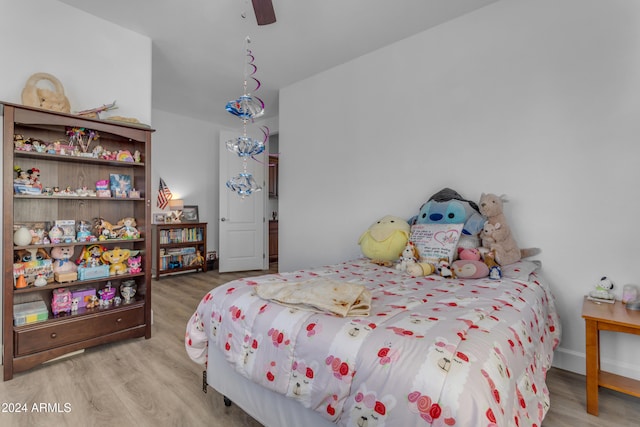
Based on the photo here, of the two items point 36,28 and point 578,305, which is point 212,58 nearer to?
point 36,28

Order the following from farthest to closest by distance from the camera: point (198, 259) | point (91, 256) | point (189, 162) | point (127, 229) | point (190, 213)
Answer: point (189, 162) < point (190, 213) < point (198, 259) < point (127, 229) < point (91, 256)

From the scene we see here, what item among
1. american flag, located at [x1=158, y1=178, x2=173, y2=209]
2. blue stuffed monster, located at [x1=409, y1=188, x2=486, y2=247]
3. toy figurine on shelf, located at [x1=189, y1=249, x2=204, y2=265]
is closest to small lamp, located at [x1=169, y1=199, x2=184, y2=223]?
american flag, located at [x1=158, y1=178, x2=173, y2=209]

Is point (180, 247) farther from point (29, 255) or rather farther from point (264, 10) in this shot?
point (264, 10)

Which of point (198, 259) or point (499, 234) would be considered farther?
point (198, 259)

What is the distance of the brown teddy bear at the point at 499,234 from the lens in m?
2.17

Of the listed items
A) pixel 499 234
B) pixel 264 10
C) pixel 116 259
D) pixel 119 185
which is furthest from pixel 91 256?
pixel 499 234

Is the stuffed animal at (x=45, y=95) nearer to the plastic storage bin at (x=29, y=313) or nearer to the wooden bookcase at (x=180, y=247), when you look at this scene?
the plastic storage bin at (x=29, y=313)

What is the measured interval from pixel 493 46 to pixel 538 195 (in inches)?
49.5

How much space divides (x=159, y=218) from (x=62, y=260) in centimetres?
287

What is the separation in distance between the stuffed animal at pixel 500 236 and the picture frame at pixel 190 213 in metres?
4.75

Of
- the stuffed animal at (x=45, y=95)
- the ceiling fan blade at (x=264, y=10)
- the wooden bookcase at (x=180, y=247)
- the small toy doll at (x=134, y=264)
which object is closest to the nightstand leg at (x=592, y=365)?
the ceiling fan blade at (x=264, y=10)

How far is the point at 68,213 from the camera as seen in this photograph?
8.39 ft

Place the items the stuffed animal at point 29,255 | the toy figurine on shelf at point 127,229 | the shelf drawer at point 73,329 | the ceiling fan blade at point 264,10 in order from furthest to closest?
the toy figurine on shelf at point 127,229
the stuffed animal at point 29,255
the shelf drawer at point 73,329
the ceiling fan blade at point 264,10

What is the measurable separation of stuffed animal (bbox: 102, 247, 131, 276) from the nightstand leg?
10.9 ft
